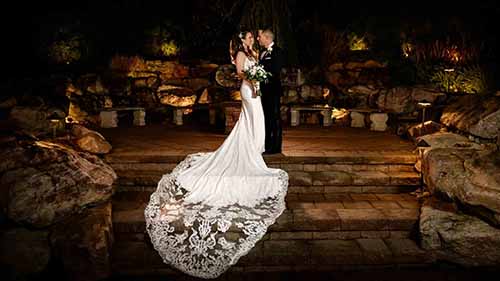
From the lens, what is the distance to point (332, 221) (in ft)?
15.8

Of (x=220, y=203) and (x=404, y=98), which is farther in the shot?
(x=404, y=98)

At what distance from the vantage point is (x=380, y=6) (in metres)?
14.1

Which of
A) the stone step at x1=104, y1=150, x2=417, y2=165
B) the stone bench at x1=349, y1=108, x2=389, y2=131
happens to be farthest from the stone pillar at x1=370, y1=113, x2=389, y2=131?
the stone step at x1=104, y1=150, x2=417, y2=165

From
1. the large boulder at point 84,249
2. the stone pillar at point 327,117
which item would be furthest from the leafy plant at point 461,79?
the large boulder at point 84,249

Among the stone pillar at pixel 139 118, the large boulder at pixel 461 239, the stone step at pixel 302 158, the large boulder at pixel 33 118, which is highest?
the large boulder at pixel 33 118

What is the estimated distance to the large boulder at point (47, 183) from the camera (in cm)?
452

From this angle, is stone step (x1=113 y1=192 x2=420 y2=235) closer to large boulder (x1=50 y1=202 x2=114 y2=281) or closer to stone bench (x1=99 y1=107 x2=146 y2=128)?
large boulder (x1=50 y1=202 x2=114 y2=281)

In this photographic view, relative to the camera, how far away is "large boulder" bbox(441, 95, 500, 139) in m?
6.59

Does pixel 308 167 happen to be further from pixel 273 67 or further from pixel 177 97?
pixel 177 97

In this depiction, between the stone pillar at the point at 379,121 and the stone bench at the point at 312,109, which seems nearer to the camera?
the stone pillar at the point at 379,121

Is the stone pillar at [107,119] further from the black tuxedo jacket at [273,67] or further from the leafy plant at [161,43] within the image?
the black tuxedo jacket at [273,67]

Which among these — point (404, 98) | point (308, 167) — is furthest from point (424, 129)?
point (308, 167)

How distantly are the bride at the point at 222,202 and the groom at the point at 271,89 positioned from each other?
223mm

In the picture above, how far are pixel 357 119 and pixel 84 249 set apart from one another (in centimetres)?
774
